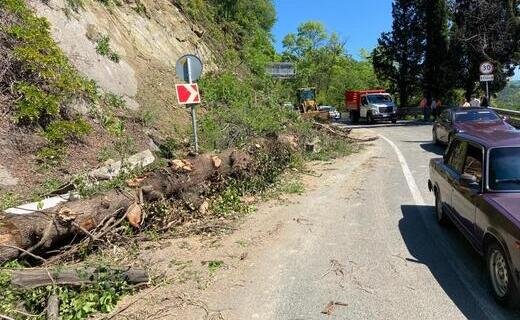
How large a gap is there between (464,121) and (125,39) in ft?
38.4

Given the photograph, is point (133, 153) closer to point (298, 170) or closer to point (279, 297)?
point (298, 170)

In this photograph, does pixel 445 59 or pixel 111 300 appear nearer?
pixel 111 300

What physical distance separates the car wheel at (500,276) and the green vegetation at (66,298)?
12.7 feet

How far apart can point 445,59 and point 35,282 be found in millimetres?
35829

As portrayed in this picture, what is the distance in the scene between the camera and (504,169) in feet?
18.8

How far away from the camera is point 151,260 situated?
669 cm

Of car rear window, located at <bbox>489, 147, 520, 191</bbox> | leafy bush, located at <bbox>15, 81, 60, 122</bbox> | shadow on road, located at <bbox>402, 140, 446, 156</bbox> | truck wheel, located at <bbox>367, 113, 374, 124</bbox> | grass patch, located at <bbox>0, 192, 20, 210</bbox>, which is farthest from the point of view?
truck wheel, located at <bbox>367, 113, 374, 124</bbox>

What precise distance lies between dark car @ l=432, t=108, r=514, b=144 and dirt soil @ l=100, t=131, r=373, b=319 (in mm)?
7598

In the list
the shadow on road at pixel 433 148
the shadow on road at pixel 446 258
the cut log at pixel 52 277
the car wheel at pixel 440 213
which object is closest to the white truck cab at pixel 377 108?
the shadow on road at pixel 433 148

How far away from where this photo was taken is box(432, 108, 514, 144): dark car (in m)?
15.2

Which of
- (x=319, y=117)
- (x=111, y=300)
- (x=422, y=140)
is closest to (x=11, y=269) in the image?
(x=111, y=300)

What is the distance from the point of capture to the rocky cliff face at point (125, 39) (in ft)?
44.1

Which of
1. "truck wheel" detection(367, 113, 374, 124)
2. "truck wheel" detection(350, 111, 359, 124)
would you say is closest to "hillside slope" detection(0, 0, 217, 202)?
"truck wheel" detection(367, 113, 374, 124)

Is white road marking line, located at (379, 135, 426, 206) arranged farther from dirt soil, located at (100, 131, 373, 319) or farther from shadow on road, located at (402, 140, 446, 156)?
dirt soil, located at (100, 131, 373, 319)
